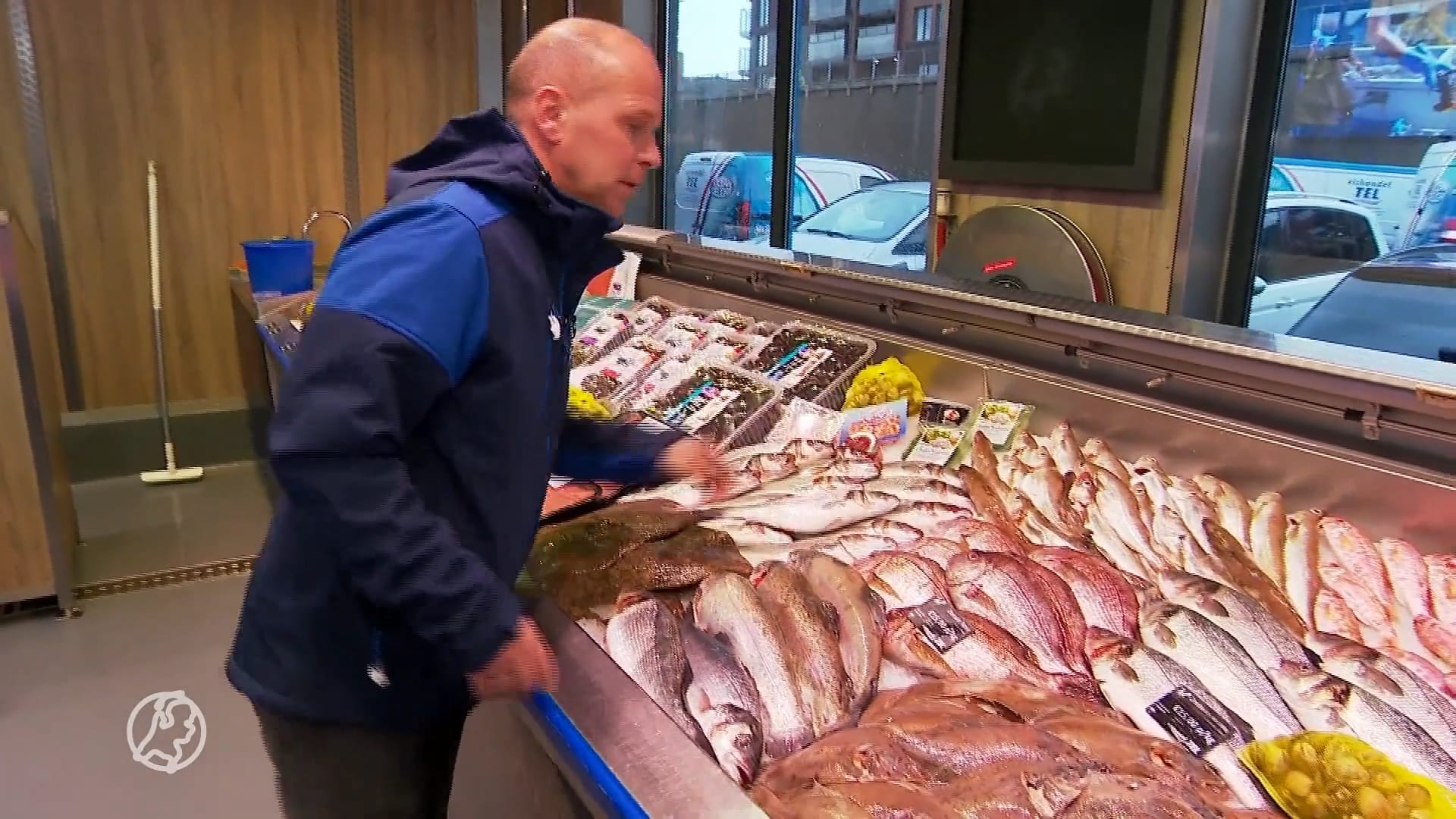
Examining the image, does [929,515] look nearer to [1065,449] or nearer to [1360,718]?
[1065,449]

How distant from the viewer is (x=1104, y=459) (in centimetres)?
181

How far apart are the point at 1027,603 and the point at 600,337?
1863 millimetres

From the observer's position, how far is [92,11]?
4.69 metres

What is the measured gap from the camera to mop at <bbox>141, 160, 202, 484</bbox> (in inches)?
191

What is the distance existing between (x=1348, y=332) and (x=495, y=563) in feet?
11.3

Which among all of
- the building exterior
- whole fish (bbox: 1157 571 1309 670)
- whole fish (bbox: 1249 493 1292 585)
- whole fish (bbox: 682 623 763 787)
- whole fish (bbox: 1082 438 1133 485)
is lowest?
whole fish (bbox: 682 623 763 787)

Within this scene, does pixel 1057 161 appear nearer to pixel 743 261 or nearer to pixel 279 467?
pixel 743 261

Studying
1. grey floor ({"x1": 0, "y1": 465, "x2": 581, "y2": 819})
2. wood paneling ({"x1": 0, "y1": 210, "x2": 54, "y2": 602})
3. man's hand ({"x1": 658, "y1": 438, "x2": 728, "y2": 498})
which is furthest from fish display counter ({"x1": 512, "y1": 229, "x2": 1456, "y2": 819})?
wood paneling ({"x1": 0, "y1": 210, "x2": 54, "y2": 602})

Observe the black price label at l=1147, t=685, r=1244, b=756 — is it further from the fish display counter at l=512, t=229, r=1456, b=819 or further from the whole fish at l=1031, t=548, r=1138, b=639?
the whole fish at l=1031, t=548, r=1138, b=639

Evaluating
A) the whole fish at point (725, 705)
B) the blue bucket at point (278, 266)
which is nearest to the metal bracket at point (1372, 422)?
the whole fish at point (725, 705)

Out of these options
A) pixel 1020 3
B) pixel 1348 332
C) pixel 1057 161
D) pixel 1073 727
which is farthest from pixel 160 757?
pixel 1348 332

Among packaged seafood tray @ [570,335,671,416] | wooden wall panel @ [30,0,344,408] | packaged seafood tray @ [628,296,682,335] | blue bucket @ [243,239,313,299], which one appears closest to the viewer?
packaged seafood tray @ [570,335,671,416]

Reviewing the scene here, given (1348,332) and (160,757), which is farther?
(1348,332)

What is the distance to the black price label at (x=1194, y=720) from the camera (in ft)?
3.81
